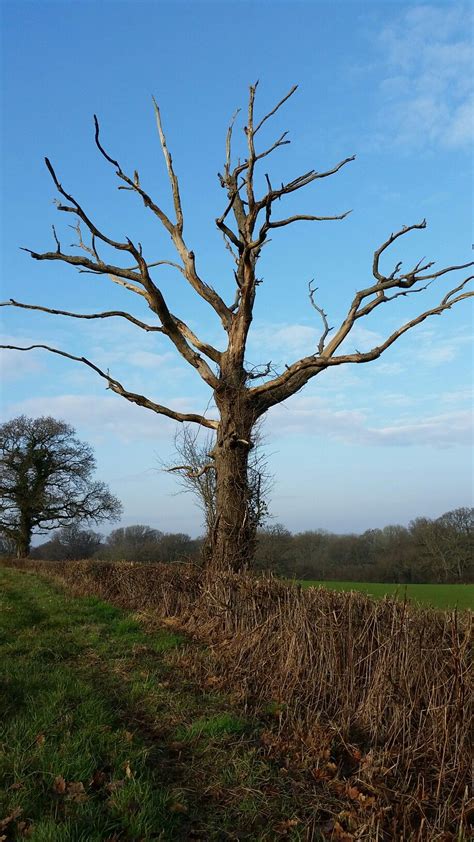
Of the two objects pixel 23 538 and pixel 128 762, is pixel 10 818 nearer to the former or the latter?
pixel 128 762

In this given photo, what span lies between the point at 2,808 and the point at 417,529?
45.8 meters

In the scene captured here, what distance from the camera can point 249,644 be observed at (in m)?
6.73

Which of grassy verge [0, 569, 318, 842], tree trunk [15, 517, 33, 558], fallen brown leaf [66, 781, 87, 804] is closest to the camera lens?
grassy verge [0, 569, 318, 842]

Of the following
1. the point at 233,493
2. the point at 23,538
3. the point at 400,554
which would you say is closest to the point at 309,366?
the point at 233,493

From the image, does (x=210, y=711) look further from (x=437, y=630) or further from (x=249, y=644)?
(x=437, y=630)

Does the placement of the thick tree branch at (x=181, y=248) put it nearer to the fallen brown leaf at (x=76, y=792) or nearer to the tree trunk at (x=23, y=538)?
the fallen brown leaf at (x=76, y=792)

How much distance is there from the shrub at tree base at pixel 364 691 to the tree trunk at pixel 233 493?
2805 millimetres

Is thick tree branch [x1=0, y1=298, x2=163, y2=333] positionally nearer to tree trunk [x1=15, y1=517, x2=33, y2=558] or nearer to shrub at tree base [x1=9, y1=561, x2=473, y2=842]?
shrub at tree base [x1=9, y1=561, x2=473, y2=842]

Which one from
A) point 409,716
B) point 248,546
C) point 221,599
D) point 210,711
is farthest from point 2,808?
point 248,546

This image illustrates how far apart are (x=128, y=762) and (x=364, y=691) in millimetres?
2170

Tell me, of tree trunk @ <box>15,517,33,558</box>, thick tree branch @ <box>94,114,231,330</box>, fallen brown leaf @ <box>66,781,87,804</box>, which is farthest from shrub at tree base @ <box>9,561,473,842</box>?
tree trunk @ <box>15,517,33,558</box>

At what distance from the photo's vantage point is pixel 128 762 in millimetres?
3959

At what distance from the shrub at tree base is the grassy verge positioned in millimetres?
401

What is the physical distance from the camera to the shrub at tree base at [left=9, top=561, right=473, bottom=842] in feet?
12.4
